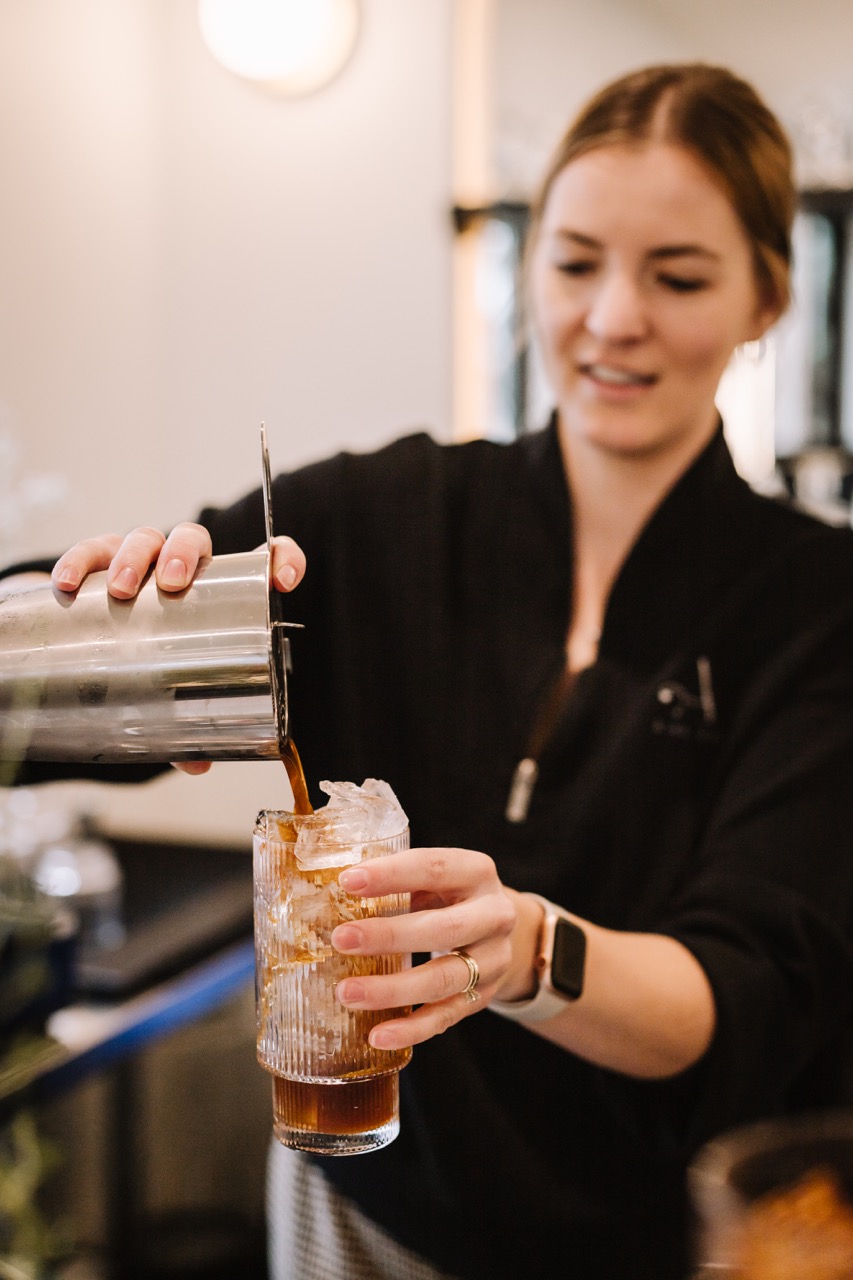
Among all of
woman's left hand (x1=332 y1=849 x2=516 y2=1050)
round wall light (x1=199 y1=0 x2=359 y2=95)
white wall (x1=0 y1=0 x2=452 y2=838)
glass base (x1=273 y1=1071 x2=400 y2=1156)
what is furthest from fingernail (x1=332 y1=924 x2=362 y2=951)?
round wall light (x1=199 y1=0 x2=359 y2=95)

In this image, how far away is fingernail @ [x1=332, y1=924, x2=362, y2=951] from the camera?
25.4 inches

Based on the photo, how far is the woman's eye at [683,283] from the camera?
3.89ft

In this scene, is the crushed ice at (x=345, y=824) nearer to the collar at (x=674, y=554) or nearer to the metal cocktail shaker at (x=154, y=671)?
the metal cocktail shaker at (x=154, y=671)

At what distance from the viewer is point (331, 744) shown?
2.96ft

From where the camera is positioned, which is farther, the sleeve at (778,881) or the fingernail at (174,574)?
the sleeve at (778,881)

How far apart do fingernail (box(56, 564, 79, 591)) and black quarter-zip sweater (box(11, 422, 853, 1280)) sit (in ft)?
0.90

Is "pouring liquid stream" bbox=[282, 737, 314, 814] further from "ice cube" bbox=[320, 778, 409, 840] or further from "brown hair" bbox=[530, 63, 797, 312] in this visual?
"brown hair" bbox=[530, 63, 797, 312]

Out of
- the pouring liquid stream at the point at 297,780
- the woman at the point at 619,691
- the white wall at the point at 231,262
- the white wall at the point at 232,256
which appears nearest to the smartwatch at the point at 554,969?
the woman at the point at 619,691

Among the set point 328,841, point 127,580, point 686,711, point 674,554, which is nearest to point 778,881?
point 686,711

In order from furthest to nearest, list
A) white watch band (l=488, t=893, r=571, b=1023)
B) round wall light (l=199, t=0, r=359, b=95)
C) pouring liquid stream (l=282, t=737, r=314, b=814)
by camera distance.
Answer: round wall light (l=199, t=0, r=359, b=95), white watch band (l=488, t=893, r=571, b=1023), pouring liquid stream (l=282, t=737, r=314, b=814)

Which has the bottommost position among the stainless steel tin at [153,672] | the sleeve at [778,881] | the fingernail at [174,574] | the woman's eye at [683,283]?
the sleeve at [778,881]

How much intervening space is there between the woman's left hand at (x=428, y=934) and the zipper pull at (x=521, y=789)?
0.37 meters

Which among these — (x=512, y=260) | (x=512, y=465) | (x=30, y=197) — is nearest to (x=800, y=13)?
(x=512, y=260)

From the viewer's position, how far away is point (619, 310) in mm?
1181
